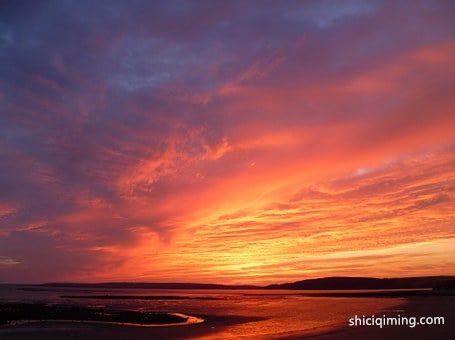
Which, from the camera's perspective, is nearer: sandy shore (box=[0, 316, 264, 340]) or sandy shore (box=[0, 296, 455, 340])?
sandy shore (box=[0, 296, 455, 340])

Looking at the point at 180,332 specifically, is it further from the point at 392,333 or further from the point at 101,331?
the point at 392,333

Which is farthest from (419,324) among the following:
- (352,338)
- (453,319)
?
(352,338)

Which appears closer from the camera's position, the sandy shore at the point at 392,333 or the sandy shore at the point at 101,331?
the sandy shore at the point at 392,333

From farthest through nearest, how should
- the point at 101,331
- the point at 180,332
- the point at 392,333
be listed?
the point at 101,331, the point at 180,332, the point at 392,333

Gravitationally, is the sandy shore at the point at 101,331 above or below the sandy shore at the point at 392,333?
below

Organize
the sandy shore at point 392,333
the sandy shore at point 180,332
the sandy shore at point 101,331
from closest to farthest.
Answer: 1. the sandy shore at point 392,333
2. the sandy shore at point 180,332
3. the sandy shore at point 101,331

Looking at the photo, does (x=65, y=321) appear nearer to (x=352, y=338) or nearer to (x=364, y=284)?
(x=352, y=338)

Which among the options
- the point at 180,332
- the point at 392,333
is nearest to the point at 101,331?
the point at 180,332

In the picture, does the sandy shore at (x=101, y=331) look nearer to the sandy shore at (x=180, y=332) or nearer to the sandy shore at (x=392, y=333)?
the sandy shore at (x=180, y=332)

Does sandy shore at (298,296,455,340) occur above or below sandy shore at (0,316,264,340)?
above

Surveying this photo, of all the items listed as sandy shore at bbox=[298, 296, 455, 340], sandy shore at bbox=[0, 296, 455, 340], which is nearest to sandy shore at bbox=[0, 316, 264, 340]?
sandy shore at bbox=[0, 296, 455, 340]

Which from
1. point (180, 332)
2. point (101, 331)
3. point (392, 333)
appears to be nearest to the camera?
point (392, 333)

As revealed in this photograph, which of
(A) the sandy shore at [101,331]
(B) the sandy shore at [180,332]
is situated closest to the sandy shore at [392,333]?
(B) the sandy shore at [180,332]

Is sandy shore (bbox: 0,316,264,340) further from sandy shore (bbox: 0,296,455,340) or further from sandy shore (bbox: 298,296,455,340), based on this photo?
sandy shore (bbox: 298,296,455,340)
